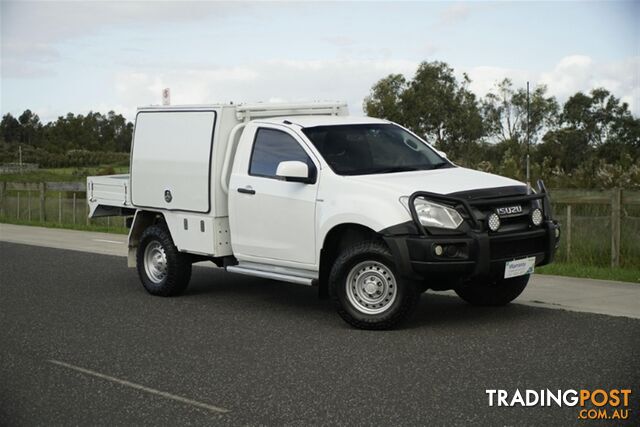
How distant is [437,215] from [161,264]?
4.30 metres

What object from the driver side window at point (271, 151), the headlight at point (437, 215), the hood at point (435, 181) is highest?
the driver side window at point (271, 151)

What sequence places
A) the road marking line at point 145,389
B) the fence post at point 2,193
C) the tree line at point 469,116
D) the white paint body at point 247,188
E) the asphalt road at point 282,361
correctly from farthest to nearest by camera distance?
1. the tree line at point 469,116
2. the fence post at point 2,193
3. the white paint body at point 247,188
4. the road marking line at point 145,389
5. the asphalt road at point 282,361

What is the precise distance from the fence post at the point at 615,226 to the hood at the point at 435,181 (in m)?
5.01

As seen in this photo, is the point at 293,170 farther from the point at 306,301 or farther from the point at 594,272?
the point at 594,272

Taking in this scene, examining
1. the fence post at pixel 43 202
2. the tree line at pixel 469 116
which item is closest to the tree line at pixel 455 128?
the tree line at pixel 469 116

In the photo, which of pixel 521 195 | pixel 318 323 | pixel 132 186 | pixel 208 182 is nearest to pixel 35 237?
pixel 132 186

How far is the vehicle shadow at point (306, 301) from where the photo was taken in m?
10.0

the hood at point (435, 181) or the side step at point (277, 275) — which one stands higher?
the hood at point (435, 181)

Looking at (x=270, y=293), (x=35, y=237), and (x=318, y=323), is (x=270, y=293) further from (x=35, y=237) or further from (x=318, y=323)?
(x=35, y=237)

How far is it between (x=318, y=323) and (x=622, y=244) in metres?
6.44

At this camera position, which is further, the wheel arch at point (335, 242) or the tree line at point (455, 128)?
the tree line at point (455, 128)

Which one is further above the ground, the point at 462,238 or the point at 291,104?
the point at 291,104

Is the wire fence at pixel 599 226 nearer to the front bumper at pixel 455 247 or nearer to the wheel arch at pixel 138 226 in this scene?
the front bumper at pixel 455 247

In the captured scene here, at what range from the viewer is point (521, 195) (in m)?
9.54
